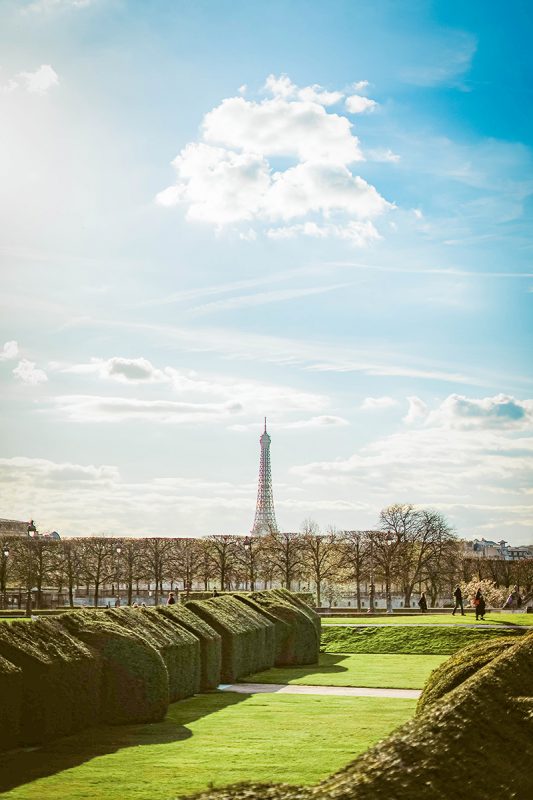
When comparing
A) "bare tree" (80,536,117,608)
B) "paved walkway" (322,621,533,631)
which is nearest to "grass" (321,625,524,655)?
"paved walkway" (322,621,533,631)

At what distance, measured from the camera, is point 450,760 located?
17.7 feet

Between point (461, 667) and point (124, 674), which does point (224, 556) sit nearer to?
point (124, 674)

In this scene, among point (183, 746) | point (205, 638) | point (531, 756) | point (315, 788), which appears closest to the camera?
point (315, 788)

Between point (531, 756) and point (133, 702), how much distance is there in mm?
12295

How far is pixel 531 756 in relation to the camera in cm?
609

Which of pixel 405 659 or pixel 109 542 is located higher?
pixel 109 542

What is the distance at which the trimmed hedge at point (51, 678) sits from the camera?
585 inches

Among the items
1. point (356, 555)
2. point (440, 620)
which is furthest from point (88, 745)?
point (356, 555)

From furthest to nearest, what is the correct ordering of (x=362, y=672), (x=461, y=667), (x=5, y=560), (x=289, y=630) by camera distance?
1. (x=5, y=560)
2. (x=289, y=630)
3. (x=362, y=672)
4. (x=461, y=667)

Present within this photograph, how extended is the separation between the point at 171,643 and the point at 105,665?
300 centimetres

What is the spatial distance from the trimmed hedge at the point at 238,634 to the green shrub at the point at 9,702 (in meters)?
10.3

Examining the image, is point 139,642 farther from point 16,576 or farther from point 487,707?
point 16,576

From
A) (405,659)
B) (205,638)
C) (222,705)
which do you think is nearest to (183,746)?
(222,705)

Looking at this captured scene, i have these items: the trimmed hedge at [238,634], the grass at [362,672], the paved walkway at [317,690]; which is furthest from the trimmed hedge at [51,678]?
the grass at [362,672]
